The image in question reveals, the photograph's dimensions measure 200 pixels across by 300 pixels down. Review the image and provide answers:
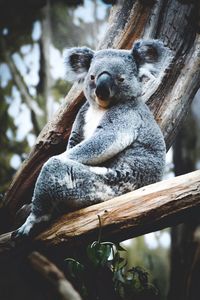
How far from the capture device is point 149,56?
3707mm

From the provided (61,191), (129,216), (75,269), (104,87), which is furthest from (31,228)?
(104,87)

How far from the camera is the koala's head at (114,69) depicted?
138 inches

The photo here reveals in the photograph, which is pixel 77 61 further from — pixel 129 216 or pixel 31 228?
pixel 129 216

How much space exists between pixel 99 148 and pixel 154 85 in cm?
133

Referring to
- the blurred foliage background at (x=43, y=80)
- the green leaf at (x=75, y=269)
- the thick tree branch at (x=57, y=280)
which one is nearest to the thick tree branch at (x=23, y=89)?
the blurred foliage background at (x=43, y=80)

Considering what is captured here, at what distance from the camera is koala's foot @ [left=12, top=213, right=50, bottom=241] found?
9.85 ft

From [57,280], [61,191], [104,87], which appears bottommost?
[61,191]

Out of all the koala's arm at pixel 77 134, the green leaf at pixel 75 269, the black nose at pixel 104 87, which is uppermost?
the black nose at pixel 104 87

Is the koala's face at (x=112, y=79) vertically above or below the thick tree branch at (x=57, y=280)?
above

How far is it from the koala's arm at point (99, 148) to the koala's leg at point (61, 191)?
0.24 feet

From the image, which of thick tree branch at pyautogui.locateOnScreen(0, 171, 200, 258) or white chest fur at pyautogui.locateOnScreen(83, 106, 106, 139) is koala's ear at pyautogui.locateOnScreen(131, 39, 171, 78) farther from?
thick tree branch at pyautogui.locateOnScreen(0, 171, 200, 258)

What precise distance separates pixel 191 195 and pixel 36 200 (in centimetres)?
115

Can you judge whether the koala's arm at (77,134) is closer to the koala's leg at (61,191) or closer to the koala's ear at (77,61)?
the koala's ear at (77,61)

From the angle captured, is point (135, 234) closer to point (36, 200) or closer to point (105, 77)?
point (36, 200)
